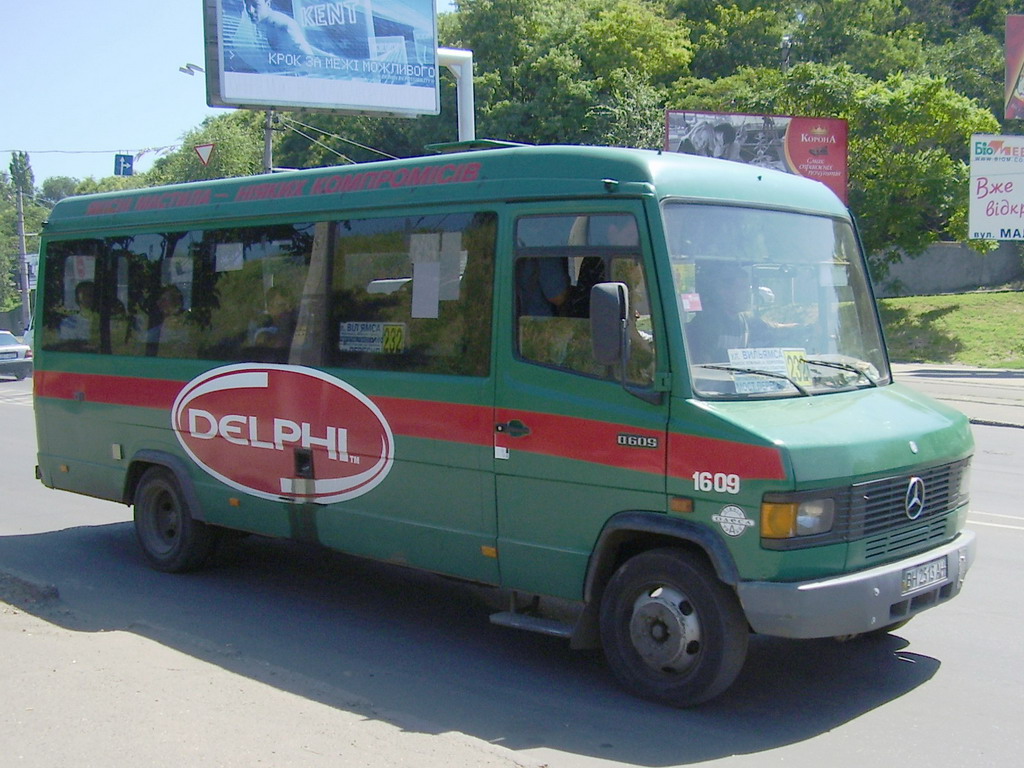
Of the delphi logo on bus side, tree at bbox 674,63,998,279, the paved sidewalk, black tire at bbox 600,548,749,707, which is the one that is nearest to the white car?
the paved sidewalk

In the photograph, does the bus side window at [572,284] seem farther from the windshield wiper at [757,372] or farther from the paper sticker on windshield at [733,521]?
the paper sticker on windshield at [733,521]

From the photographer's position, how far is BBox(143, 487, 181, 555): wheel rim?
350 inches

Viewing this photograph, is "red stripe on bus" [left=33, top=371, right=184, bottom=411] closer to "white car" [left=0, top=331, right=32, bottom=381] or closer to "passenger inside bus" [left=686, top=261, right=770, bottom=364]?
"passenger inside bus" [left=686, top=261, right=770, bottom=364]

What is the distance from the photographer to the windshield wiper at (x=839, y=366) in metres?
5.99

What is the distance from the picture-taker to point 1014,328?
31.9 m

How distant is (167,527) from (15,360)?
26.7 metres

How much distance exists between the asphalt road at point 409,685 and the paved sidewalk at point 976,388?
1065cm

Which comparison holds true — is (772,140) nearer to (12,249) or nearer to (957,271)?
(957,271)

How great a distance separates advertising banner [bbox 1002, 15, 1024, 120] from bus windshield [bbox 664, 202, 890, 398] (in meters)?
25.1

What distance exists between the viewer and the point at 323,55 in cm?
2431

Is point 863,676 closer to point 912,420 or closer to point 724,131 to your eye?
point 912,420

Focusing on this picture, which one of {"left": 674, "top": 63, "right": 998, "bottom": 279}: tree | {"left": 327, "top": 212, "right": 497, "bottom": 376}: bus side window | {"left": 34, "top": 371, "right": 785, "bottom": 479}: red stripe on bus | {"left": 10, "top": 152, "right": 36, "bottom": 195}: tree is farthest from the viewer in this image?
{"left": 10, "top": 152, "right": 36, "bottom": 195}: tree

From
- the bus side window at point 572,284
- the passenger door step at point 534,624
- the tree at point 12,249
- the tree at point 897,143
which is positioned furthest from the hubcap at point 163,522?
the tree at point 12,249

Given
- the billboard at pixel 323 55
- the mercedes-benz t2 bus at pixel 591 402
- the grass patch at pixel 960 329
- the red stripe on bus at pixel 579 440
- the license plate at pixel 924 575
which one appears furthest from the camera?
the grass patch at pixel 960 329
